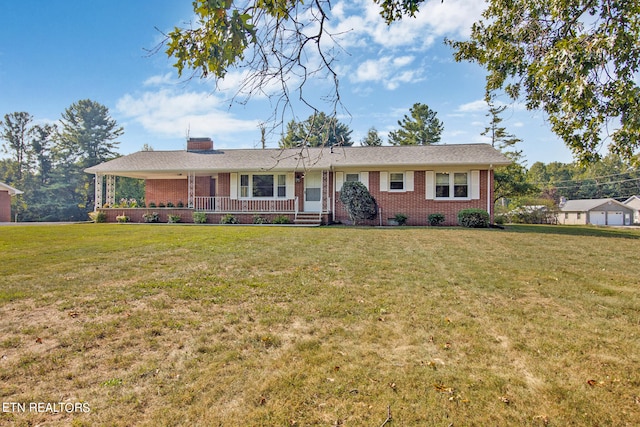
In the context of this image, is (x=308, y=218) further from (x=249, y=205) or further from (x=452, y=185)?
(x=452, y=185)

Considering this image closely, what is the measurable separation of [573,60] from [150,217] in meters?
18.7

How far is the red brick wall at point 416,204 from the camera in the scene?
1662 centimetres

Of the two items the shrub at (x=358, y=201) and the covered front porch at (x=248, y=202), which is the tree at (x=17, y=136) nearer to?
the covered front porch at (x=248, y=202)

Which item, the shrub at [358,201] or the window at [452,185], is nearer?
the shrub at [358,201]

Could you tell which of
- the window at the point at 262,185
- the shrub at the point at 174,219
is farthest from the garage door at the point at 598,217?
the shrub at the point at 174,219

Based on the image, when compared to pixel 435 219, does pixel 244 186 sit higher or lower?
higher

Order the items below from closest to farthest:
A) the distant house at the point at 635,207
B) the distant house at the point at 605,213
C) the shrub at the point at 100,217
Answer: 1. the shrub at the point at 100,217
2. the distant house at the point at 605,213
3. the distant house at the point at 635,207

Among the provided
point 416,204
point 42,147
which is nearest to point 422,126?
point 416,204

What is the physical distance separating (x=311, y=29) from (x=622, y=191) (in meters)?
85.3

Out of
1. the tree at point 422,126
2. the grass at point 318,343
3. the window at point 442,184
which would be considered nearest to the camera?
the grass at point 318,343

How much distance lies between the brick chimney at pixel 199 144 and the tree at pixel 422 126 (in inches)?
867

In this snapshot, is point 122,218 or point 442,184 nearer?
point 442,184

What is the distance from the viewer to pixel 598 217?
4606 cm

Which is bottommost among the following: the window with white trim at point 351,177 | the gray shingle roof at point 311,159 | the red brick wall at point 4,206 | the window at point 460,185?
the red brick wall at point 4,206
